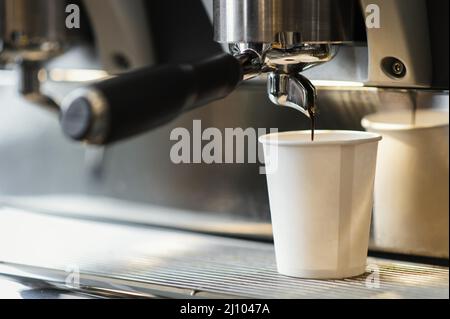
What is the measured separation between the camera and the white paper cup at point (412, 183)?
0.81m

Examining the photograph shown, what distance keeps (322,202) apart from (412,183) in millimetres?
120

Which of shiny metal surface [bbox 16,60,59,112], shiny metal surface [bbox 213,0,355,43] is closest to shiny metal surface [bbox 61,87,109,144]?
shiny metal surface [bbox 213,0,355,43]

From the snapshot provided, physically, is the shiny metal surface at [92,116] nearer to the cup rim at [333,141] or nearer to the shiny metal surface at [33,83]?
the cup rim at [333,141]

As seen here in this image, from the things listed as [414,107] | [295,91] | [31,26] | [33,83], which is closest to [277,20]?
[295,91]

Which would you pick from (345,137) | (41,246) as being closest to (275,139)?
(345,137)

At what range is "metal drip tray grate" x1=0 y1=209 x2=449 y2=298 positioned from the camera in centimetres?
74

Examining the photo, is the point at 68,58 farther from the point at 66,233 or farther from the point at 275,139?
the point at 275,139

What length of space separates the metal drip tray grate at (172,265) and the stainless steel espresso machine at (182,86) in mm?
36

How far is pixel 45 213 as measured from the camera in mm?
1056

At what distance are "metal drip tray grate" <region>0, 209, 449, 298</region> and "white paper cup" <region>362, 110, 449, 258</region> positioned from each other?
32 mm

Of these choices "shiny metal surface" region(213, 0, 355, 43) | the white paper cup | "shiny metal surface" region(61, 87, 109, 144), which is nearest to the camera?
"shiny metal surface" region(61, 87, 109, 144)

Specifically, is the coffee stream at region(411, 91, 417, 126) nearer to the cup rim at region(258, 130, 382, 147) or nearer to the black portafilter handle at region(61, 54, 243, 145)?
the cup rim at region(258, 130, 382, 147)
